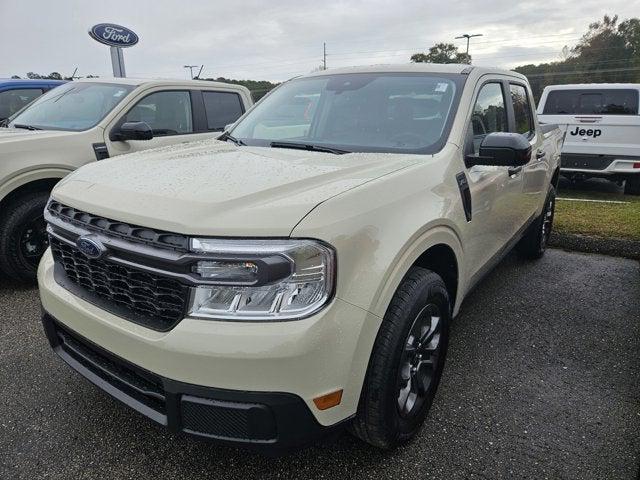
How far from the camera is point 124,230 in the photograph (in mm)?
1806

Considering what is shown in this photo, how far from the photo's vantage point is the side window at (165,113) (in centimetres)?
484

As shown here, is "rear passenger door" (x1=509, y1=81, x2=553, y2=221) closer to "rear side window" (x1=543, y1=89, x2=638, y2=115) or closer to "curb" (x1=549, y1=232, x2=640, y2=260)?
"curb" (x1=549, y1=232, x2=640, y2=260)

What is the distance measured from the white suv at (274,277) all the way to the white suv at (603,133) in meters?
6.71

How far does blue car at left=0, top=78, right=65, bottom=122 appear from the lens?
6.55 metres

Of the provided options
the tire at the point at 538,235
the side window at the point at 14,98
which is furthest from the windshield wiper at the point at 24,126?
the tire at the point at 538,235

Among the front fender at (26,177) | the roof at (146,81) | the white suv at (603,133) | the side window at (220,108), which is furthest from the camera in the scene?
the white suv at (603,133)

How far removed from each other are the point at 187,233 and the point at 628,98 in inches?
363

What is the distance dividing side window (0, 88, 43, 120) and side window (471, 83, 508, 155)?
626 centimetres

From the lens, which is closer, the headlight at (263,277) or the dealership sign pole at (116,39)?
the headlight at (263,277)

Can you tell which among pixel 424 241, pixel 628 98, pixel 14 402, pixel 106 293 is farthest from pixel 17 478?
pixel 628 98

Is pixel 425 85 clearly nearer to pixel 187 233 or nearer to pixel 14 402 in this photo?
pixel 187 233

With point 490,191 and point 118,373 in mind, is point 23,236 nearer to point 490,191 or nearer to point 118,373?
point 118,373

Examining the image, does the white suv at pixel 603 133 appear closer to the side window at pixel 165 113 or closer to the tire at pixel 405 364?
the side window at pixel 165 113

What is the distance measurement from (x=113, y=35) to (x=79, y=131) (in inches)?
363
